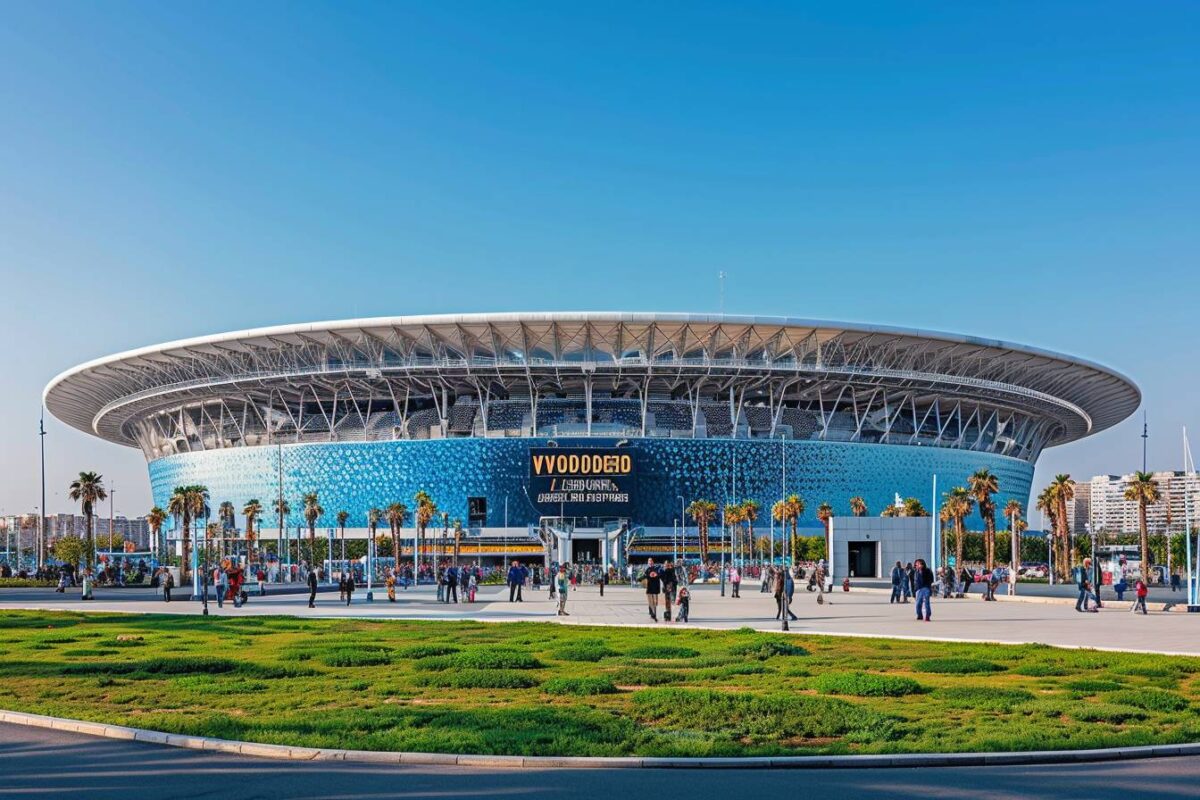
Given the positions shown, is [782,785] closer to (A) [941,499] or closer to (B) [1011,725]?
(B) [1011,725]

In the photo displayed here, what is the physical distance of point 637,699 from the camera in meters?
15.4

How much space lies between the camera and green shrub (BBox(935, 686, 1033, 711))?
586 inches

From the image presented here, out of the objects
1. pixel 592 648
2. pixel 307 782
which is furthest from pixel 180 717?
pixel 592 648

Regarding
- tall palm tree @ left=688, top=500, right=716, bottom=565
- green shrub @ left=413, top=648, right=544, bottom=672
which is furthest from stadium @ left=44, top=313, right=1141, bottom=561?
green shrub @ left=413, top=648, right=544, bottom=672

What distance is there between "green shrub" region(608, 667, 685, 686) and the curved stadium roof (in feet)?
247

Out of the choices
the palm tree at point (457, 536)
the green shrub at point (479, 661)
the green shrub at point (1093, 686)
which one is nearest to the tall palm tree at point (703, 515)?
the palm tree at point (457, 536)

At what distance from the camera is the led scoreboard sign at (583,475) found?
101 meters

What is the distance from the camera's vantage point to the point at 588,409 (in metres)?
102

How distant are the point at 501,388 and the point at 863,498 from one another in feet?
109

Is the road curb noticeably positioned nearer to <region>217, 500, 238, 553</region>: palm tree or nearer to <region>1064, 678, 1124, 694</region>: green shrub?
<region>1064, 678, 1124, 694</region>: green shrub

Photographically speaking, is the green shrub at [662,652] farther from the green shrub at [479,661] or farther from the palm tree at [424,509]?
the palm tree at [424,509]

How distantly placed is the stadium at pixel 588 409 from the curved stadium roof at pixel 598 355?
0.21m

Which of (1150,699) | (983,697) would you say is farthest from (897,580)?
(983,697)

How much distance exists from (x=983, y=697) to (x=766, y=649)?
7206 millimetres
